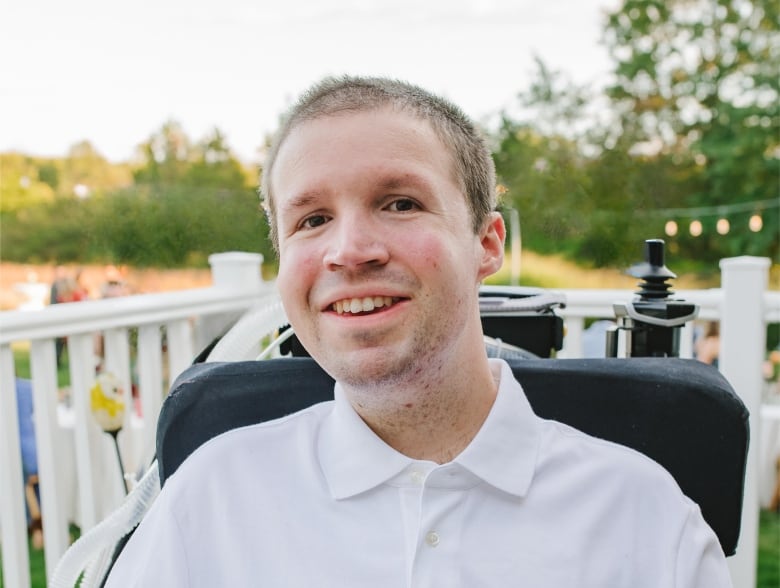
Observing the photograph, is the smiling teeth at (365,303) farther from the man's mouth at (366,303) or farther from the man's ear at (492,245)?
the man's ear at (492,245)

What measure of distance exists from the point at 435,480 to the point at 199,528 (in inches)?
10.9

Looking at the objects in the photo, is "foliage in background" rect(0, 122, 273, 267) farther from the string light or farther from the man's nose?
the string light

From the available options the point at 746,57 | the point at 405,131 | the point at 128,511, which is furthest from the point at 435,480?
the point at 746,57

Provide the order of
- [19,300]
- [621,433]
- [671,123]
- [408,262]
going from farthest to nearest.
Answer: [671,123] → [19,300] → [621,433] → [408,262]

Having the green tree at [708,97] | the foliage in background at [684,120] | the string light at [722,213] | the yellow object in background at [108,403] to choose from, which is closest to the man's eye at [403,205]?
the yellow object in background at [108,403]

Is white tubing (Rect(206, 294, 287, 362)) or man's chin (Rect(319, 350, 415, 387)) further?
white tubing (Rect(206, 294, 287, 362))

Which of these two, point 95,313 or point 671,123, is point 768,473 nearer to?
point 95,313

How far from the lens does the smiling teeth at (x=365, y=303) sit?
2.70 feet

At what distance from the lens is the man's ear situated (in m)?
0.97

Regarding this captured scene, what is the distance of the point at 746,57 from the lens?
1438cm

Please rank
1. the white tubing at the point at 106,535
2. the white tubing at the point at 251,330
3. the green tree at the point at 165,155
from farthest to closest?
1. the green tree at the point at 165,155
2. the white tubing at the point at 251,330
3. the white tubing at the point at 106,535

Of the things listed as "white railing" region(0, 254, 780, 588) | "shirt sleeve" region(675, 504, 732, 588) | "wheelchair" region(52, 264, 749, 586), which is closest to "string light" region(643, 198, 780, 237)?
"white railing" region(0, 254, 780, 588)

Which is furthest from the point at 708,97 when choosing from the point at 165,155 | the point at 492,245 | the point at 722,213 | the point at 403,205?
the point at 403,205

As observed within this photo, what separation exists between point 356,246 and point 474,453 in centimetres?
27
